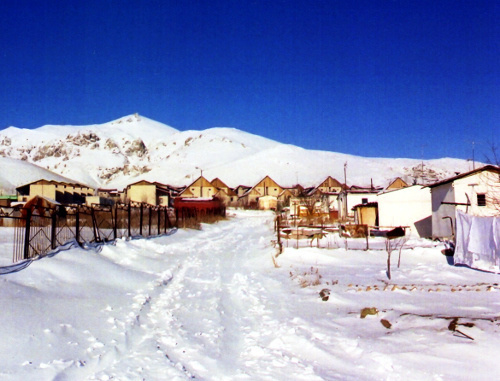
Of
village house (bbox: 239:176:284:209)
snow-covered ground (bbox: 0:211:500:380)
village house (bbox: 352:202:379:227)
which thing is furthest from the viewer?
village house (bbox: 239:176:284:209)

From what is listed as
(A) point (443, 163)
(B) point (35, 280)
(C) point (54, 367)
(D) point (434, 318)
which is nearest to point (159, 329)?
(C) point (54, 367)

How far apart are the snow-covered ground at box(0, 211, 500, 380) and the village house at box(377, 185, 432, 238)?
1831 centimetres

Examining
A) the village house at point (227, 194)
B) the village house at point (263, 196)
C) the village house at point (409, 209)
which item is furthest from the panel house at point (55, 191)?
the village house at point (409, 209)

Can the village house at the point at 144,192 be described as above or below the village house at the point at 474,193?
above

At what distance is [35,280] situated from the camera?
8078 millimetres

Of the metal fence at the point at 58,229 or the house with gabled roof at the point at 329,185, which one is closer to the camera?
the metal fence at the point at 58,229

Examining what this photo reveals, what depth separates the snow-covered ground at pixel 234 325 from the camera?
4.87 meters

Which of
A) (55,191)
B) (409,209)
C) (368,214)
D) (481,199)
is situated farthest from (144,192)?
(481,199)

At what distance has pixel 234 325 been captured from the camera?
22.6 feet

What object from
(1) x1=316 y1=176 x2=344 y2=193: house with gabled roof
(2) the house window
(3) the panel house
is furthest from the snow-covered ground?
(1) x1=316 y1=176 x2=344 y2=193: house with gabled roof

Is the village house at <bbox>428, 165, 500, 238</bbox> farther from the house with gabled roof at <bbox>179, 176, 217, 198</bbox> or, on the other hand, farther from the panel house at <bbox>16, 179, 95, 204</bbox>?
the house with gabled roof at <bbox>179, 176, 217, 198</bbox>

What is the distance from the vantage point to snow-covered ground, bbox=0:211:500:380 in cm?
487

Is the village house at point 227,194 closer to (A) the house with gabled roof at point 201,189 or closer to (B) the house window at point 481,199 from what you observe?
(A) the house with gabled roof at point 201,189

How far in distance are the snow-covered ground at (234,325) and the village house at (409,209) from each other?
721 inches
